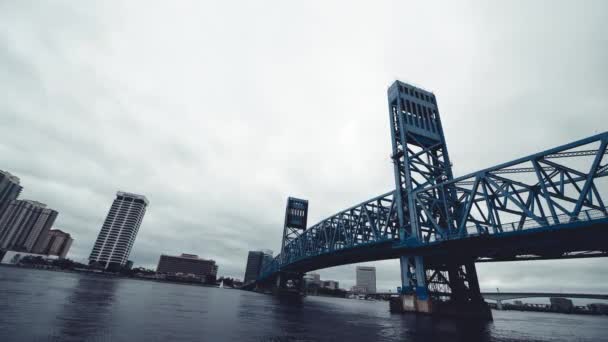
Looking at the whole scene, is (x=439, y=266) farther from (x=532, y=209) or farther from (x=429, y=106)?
(x=429, y=106)

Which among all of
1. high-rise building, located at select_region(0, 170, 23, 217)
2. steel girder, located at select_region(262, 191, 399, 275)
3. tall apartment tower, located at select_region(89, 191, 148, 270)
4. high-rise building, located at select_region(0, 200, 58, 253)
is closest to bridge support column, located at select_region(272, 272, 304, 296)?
steel girder, located at select_region(262, 191, 399, 275)

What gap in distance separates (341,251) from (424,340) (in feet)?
140

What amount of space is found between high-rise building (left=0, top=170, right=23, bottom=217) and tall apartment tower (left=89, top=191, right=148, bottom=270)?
167ft

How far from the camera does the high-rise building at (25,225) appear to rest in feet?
531

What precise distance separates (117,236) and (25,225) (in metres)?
55.1

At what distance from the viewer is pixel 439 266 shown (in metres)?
40.6

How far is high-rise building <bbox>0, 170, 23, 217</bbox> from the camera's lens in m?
150

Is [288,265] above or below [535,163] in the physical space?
below

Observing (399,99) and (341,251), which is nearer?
(399,99)

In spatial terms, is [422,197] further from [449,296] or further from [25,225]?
[25,225]

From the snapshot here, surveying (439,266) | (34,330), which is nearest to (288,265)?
(439,266)

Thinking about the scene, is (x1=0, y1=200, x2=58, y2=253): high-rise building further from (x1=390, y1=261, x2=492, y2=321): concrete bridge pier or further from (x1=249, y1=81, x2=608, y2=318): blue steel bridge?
(x1=390, y1=261, x2=492, y2=321): concrete bridge pier

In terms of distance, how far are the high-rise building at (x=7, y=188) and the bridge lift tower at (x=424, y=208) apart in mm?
217412

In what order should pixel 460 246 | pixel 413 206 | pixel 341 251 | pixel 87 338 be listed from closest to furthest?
pixel 87 338
pixel 460 246
pixel 413 206
pixel 341 251
